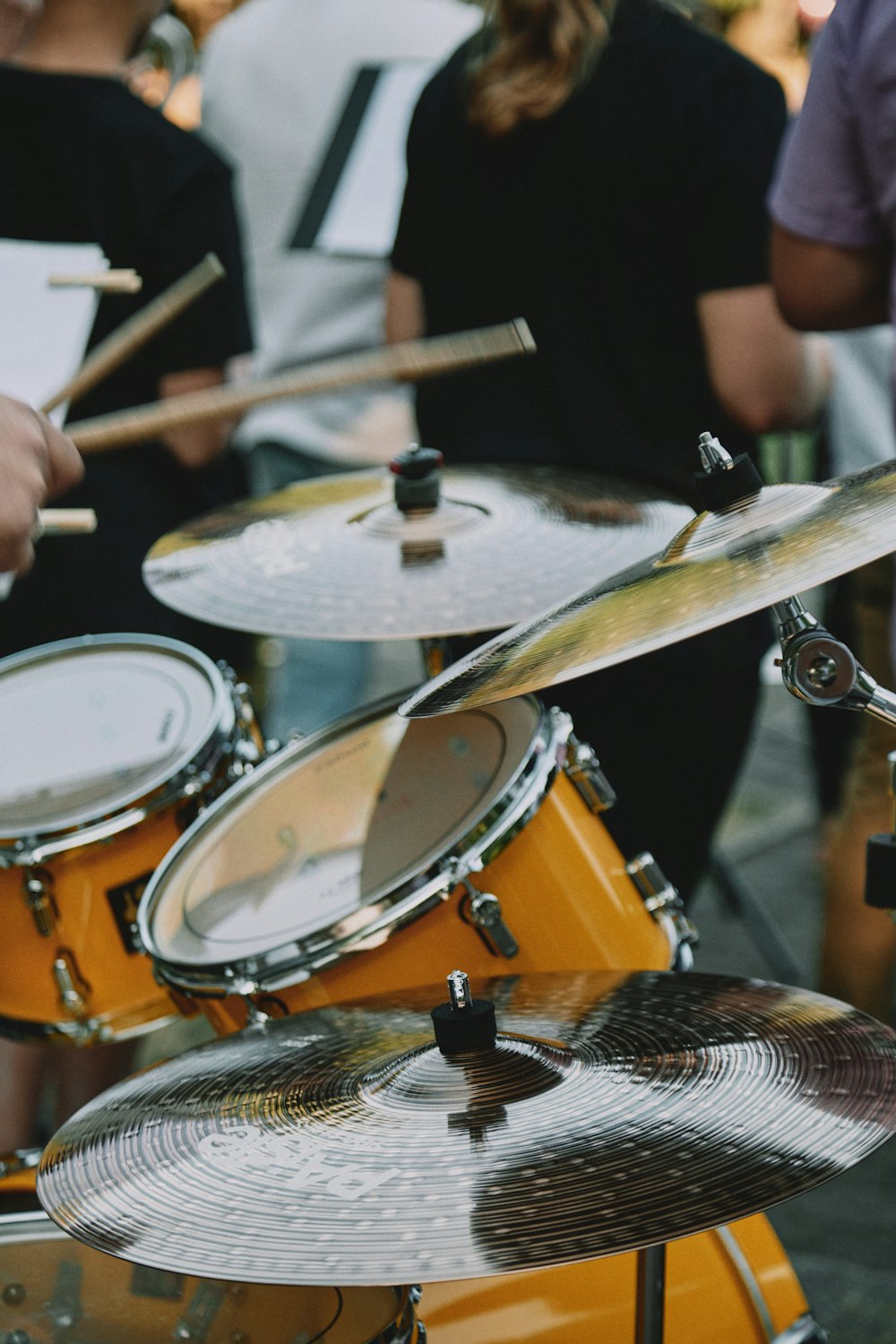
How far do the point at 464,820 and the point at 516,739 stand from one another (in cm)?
11

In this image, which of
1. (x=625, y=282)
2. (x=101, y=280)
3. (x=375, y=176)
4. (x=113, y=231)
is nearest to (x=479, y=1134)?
(x=101, y=280)

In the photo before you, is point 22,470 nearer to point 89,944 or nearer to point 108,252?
point 89,944

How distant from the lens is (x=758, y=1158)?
748 mm

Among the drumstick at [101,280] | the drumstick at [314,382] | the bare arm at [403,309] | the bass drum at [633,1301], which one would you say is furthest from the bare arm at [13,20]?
the bass drum at [633,1301]

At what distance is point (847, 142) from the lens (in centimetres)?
146

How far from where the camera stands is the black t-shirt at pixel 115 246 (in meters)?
1.88

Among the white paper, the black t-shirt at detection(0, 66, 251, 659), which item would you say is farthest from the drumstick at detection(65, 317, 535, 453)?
the white paper

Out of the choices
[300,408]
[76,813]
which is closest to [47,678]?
[76,813]

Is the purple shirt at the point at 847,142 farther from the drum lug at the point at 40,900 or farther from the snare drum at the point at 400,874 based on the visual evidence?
the drum lug at the point at 40,900

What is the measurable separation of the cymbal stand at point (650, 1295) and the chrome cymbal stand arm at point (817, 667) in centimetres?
37

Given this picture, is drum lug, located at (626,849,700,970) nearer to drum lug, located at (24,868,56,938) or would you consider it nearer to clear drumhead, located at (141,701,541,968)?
clear drumhead, located at (141,701,541,968)

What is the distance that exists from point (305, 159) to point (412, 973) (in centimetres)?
185

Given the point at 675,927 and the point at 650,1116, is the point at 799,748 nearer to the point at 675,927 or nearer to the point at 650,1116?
the point at 675,927

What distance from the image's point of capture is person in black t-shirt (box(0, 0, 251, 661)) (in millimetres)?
1880
